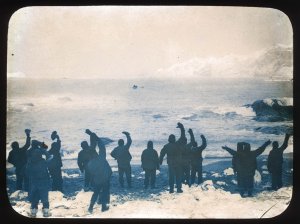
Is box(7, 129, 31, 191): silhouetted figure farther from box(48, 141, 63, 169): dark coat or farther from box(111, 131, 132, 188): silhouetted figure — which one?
box(111, 131, 132, 188): silhouetted figure

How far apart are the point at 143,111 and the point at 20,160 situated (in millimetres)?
718

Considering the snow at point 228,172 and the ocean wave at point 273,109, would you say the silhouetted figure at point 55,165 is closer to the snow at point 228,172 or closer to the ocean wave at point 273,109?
the snow at point 228,172

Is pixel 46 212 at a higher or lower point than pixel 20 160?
lower

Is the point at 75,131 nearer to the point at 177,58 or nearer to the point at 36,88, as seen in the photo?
the point at 36,88

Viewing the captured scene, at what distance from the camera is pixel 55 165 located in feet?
6.59

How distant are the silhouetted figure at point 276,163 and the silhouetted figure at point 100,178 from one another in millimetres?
880

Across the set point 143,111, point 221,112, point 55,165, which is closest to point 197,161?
point 221,112

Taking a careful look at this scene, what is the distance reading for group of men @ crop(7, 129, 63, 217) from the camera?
78.7 inches

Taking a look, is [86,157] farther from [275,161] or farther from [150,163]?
[275,161]

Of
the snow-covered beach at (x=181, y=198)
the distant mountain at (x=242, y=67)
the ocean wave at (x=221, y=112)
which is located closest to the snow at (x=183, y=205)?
the snow-covered beach at (x=181, y=198)

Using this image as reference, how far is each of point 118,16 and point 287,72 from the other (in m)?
0.97

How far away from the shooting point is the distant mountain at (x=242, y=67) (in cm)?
201

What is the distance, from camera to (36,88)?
201cm
